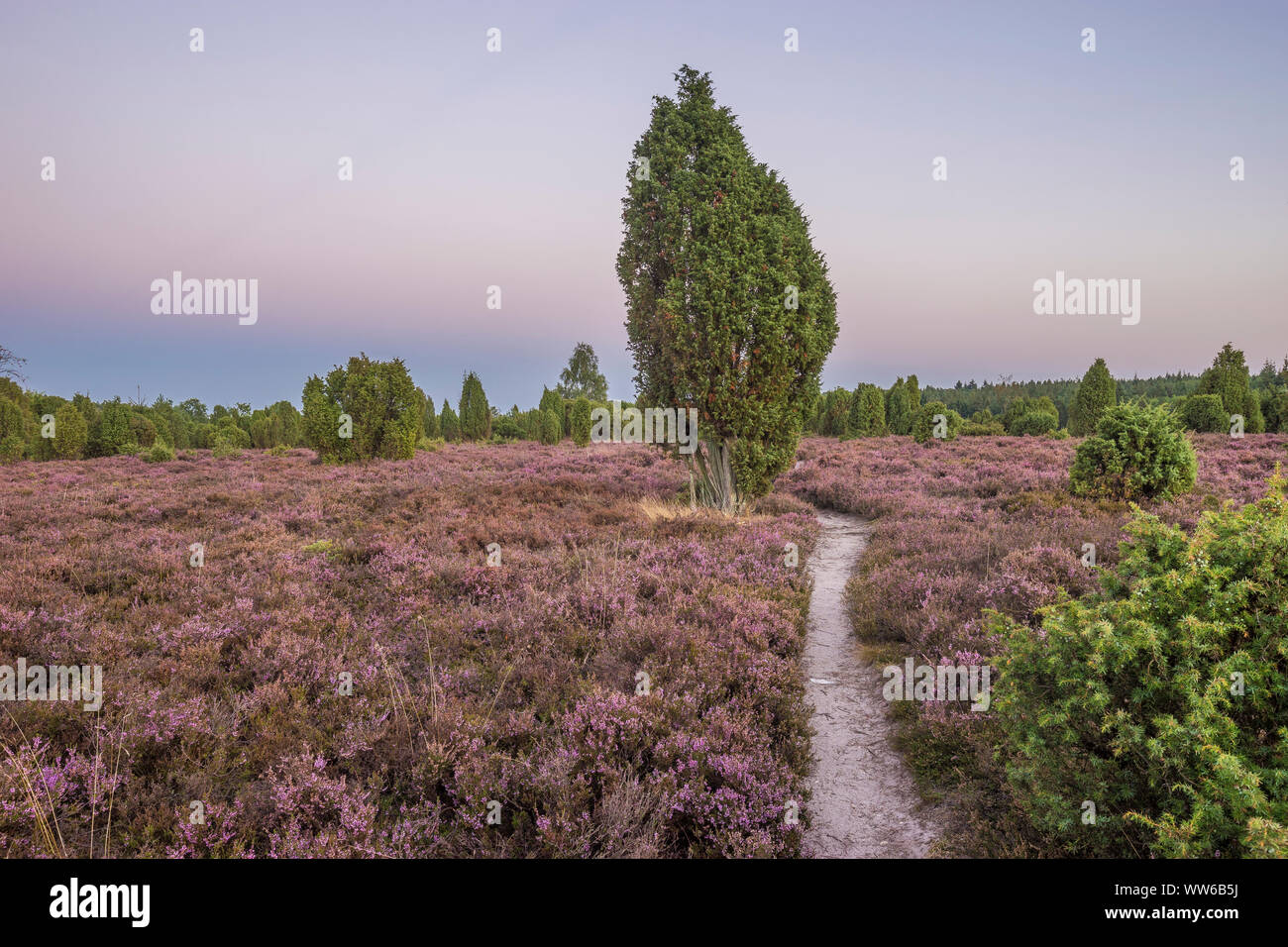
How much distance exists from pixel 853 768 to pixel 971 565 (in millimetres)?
5254

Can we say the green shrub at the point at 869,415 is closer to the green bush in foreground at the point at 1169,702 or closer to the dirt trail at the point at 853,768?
the dirt trail at the point at 853,768

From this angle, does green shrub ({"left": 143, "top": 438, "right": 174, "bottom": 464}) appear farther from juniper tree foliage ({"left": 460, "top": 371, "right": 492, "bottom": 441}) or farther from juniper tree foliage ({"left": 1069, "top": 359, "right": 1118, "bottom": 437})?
juniper tree foliage ({"left": 1069, "top": 359, "right": 1118, "bottom": 437})

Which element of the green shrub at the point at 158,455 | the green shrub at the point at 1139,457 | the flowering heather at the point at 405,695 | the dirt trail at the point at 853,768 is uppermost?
the green shrub at the point at 158,455

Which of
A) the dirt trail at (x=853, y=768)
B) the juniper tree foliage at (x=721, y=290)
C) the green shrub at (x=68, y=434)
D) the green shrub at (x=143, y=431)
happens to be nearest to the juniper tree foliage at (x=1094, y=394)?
the juniper tree foliage at (x=721, y=290)

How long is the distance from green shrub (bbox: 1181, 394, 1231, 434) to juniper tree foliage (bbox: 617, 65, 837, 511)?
1287 inches

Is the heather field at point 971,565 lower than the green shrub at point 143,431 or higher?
lower

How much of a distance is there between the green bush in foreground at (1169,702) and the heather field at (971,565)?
0.12 metres

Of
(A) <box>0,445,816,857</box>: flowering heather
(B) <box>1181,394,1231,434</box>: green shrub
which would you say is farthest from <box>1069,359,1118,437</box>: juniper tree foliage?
(A) <box>0,445,816,857</box>: flowering heather

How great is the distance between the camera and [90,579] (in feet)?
24.9

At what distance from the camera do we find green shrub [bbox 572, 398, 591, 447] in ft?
154

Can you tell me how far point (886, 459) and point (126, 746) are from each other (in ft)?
83.5

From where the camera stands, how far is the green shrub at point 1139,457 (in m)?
11.2
